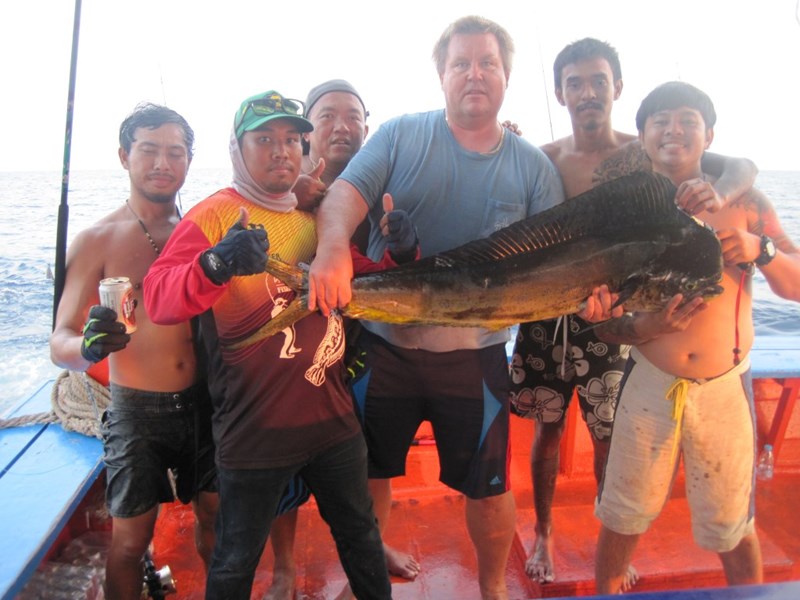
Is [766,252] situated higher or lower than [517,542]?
higher

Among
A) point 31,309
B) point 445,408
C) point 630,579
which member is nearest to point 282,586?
point 445,408

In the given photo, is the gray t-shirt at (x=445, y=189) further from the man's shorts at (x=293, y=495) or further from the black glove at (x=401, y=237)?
the man's shorts at (x=293, y=495)

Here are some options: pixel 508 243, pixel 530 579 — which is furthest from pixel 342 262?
pixel 530 579

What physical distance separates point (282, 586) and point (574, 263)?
1.75 m

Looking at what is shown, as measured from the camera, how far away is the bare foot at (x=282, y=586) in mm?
2387

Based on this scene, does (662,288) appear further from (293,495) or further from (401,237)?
(293,495)

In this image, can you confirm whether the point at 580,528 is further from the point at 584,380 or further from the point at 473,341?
the point at 473,341

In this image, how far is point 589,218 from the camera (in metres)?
2.05

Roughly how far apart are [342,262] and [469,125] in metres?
0.84

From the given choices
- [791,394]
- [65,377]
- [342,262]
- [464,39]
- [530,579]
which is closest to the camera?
[342,262]

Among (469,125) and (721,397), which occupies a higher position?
(469,125)

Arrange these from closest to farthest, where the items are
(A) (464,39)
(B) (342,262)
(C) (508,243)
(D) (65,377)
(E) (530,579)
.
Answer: (B) (342,262) → (C) (508,243) → (A) (464,39) → (E) (530,579) → (D) (65,377)

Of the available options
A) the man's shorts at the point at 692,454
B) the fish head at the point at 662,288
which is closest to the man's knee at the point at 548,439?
the man's shorts at the point at 692,454

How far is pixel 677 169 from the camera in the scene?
2.21m
